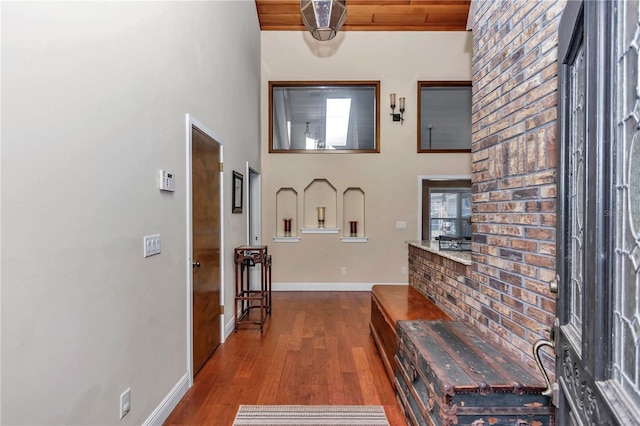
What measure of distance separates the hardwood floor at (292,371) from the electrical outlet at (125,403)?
1.54 feet

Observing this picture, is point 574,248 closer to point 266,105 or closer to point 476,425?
point 476,425

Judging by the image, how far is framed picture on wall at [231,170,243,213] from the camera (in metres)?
3.65

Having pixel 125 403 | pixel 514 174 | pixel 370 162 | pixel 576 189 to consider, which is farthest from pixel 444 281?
pixel 370 162

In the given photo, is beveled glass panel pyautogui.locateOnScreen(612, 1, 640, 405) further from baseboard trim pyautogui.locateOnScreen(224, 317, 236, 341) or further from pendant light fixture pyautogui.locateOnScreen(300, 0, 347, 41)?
pendant light fixture pyautogui.locateOnScreen(300, 0, 347, 41)

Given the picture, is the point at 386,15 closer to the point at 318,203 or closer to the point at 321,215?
the point at 318,203

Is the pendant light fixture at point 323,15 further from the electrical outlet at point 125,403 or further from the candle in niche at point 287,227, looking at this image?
the electrical outlet at point 125,403

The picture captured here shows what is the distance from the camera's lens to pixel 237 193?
3779 mm

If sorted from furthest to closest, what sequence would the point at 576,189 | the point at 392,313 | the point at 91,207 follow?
1. the point at 392,313
2. the point at 91,207
3. the point at 576,189

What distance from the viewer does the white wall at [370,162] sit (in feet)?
17.8

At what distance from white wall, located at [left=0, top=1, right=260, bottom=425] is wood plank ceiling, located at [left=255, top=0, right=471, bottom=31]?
3224 mm

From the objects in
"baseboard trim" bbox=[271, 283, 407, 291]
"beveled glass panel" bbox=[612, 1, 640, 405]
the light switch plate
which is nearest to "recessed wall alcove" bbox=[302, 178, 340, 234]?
"baseboard trim" bbox=[271, 283, 407, 291]

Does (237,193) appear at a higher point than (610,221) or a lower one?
higher

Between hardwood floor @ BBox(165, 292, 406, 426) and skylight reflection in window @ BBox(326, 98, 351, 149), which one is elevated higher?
skylight reflection in window @ BBox(326, 98, 351, 149)

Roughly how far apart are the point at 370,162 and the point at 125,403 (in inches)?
183
